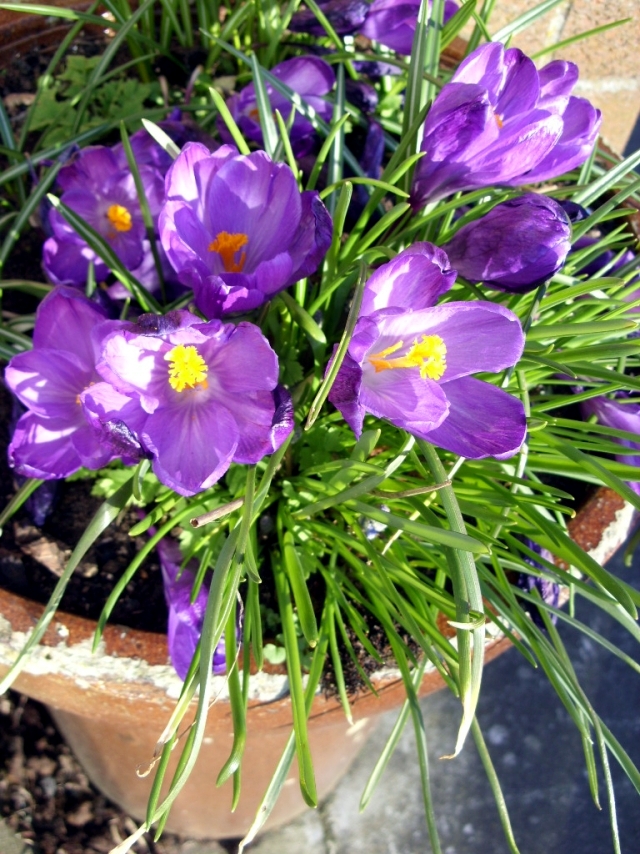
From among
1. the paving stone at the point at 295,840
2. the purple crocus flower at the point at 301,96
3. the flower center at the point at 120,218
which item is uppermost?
the purple crocus flower at the point at 301,96

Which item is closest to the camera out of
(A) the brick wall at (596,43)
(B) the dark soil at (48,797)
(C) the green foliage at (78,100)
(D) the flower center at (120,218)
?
(D) the flower center at (120,218)

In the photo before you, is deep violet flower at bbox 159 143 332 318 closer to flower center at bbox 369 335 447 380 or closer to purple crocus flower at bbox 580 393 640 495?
flower center at bbox 369 335 447 380

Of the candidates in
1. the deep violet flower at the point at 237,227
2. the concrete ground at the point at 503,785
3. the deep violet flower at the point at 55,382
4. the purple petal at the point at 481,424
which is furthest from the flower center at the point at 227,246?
the concrete ground at the point at 503,785

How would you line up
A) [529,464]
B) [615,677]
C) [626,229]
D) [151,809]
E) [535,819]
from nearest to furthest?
[151,809] < [529,464] < [626,229] < [535,819] < [615,677]

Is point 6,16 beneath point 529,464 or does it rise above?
above

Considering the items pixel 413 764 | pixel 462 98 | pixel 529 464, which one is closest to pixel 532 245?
pixel 462 98

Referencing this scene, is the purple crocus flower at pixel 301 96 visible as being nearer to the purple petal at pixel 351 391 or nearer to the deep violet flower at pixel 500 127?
the deep violet flower at pixel 500 127

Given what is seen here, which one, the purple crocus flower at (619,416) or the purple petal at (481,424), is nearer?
the purple petal at (481,424)

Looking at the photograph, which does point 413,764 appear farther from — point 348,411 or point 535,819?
point 348,411
